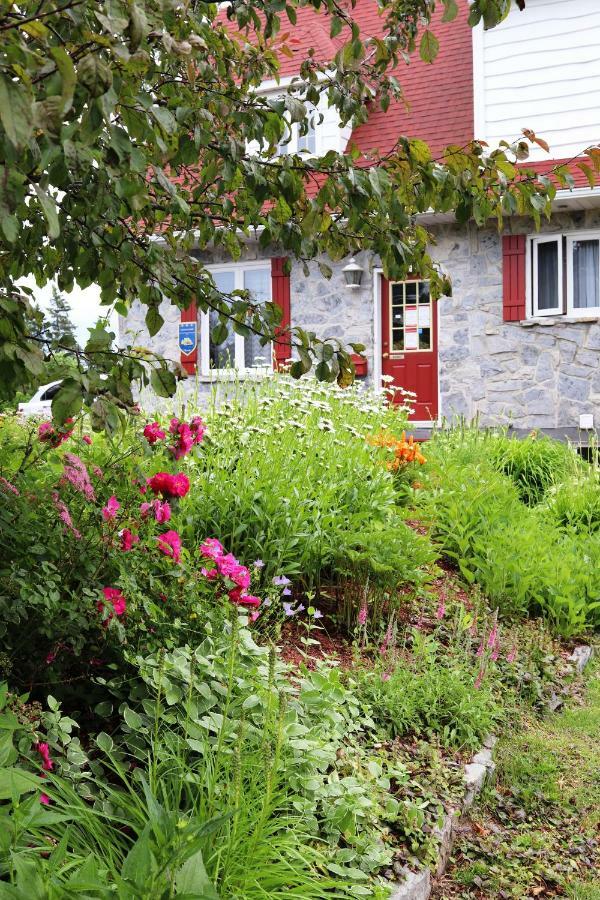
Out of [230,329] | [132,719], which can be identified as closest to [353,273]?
[230,329]

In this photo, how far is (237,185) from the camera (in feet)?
8.62

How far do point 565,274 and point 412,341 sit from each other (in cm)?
209

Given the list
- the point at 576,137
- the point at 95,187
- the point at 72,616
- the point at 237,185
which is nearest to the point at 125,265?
the point at 95,187

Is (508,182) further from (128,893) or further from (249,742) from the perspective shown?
(128,893)

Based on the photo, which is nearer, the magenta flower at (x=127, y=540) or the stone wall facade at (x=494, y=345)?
the magenta flower at (x=127, y=540)

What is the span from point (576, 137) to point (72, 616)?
9.96 m

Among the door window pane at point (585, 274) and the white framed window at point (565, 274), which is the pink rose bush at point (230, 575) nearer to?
the white framed window at point (565, 274)

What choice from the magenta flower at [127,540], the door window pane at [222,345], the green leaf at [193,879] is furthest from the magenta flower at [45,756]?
the door window pane at [222,345]

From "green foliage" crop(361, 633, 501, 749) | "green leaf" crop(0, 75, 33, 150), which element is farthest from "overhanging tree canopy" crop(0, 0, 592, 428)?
"green foliage" crop(361, 633, 501, 749)

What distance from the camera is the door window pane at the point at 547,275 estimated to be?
10547 mm

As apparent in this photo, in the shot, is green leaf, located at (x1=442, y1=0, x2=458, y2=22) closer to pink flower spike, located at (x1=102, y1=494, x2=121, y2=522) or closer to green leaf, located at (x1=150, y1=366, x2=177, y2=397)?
green leaf, located at (x1=150, y1=366, x2=177, y2=397)

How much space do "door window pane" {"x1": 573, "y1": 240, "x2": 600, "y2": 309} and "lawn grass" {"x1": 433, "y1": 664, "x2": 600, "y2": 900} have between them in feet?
24.7

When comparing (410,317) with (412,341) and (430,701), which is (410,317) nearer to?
(412,341)

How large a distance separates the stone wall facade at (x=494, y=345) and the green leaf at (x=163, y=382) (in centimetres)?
855
